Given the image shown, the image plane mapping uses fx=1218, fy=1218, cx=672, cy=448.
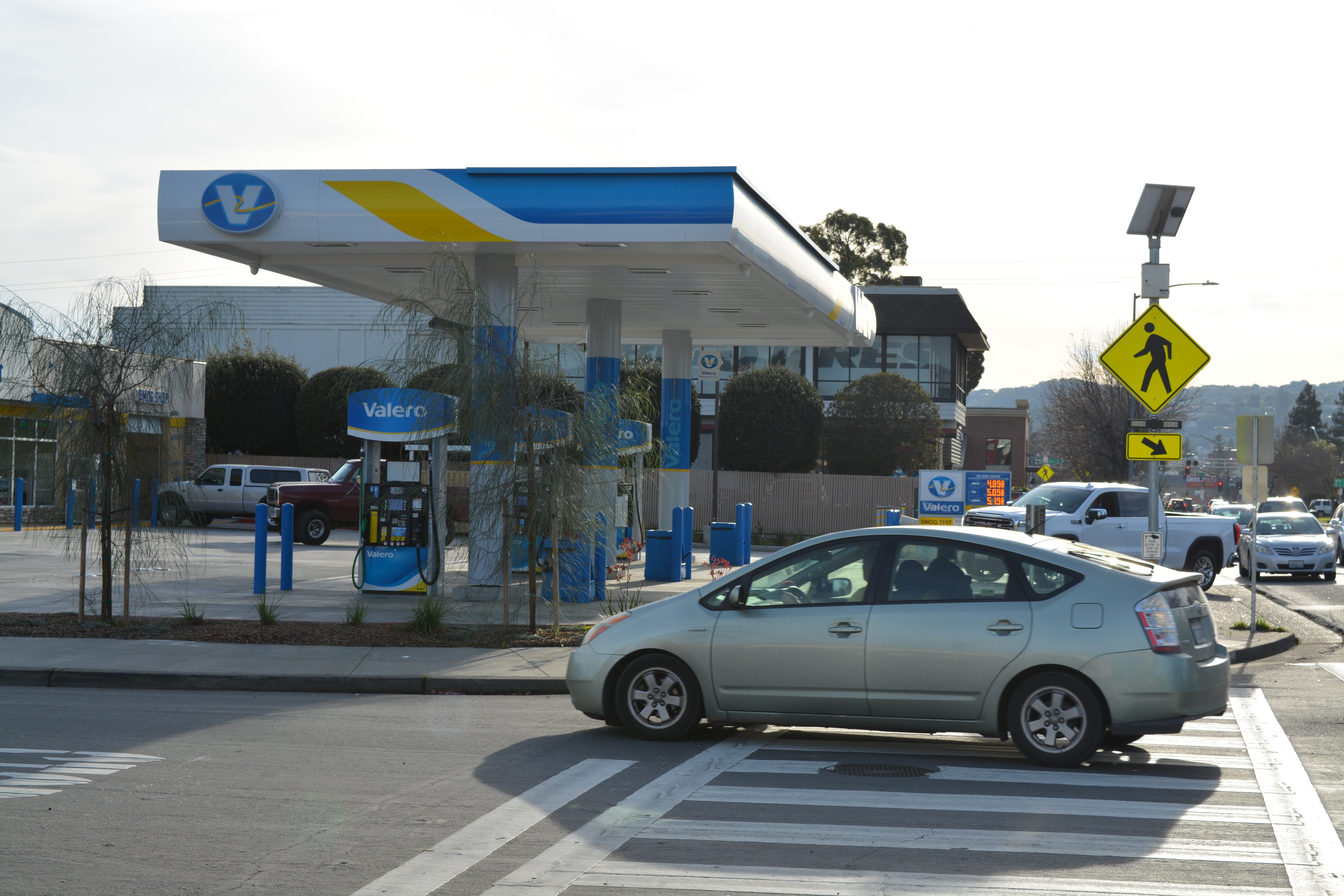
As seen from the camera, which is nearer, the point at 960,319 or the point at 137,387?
the point at 137,387

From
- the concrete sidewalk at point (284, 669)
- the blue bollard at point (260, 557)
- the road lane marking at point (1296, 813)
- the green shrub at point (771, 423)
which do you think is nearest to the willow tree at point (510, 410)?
the concrete sidewalk at point (284, 669)

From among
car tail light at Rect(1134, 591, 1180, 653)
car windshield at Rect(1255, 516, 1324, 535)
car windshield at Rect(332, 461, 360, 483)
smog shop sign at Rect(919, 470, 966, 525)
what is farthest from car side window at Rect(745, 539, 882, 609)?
car windshield at Rect(1255, 516, 1324, 535)

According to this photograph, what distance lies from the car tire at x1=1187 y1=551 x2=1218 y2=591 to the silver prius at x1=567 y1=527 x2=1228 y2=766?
16.3m

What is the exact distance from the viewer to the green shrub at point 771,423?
4084 centimetres

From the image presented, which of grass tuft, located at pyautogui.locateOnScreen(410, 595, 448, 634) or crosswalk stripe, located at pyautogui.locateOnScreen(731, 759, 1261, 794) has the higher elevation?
grass tuft, located at pyautogui.locateOnScreen(410, 595, 448, 634)

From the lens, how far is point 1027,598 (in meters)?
7.84

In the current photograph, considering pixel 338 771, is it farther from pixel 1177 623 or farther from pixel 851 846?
pixel 1177 623

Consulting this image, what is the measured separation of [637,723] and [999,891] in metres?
3.69

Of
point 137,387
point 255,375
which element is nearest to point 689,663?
point 137,387

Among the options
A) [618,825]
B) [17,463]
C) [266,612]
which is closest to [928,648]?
[618,825]

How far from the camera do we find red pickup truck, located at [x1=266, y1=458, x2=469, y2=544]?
29844mm

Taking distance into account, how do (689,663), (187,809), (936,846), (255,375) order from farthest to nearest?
(255,375)
(689,663)
(187,809)
(936,846)

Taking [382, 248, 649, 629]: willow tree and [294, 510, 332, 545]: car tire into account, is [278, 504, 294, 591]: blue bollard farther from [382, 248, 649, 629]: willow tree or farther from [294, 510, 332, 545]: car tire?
[294, 510, 332, 545]: car tire

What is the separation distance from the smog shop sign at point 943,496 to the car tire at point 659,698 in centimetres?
1287
